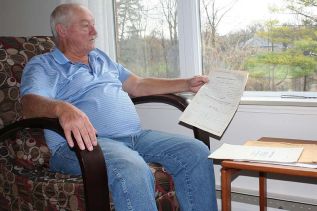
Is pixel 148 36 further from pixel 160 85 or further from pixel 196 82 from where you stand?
pixel 196 82

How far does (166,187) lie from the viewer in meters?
1.46

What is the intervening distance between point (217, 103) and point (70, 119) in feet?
2.07

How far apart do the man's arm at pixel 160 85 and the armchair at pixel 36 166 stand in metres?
0.05

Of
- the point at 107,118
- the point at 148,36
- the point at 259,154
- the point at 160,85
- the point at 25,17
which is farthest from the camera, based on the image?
the point at 25,17

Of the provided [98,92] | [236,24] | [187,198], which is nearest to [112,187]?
[187,198]

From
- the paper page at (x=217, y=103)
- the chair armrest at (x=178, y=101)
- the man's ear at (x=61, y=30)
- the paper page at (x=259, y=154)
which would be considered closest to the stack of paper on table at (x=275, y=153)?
the paper page at (x=259, y=154)

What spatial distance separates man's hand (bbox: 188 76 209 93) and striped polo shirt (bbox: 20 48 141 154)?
0.95 feet

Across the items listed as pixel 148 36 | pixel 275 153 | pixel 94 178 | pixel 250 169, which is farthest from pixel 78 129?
pixel 148 36

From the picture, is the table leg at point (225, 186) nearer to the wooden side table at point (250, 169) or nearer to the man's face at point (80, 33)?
the wooden side table at point (250, 169)

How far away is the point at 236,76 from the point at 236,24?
1.69 ft

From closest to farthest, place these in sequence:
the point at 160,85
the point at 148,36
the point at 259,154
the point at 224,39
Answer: the point at 259,154, the point at 160,85, the point at 224,39, the point at 148,36

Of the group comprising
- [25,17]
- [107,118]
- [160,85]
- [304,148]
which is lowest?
[304,148]

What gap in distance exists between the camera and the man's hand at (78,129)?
1201 mm

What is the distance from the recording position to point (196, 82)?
68.5 inches
